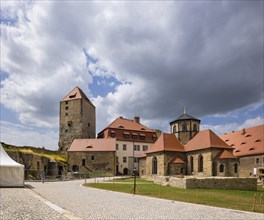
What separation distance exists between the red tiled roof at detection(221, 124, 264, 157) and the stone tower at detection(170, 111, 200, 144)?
22.9 ft

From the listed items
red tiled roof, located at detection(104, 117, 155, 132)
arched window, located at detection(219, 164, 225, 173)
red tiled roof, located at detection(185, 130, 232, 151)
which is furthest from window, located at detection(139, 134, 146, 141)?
arched window, located at detection(219, 164, 225, 173)

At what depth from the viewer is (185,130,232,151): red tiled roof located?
38.2 meters

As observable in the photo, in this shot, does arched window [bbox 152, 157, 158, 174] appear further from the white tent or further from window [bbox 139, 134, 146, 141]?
the white tent

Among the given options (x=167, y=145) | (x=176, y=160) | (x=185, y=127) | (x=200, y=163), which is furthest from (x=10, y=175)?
(x=185, y=127)

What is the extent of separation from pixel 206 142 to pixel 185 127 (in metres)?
9.61

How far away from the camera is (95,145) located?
5472cm

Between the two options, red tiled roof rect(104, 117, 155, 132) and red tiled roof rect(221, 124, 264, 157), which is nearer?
red tiled roof rect(221, 124, 264, 157)

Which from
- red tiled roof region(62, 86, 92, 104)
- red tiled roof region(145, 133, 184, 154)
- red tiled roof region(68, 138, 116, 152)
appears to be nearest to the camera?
red tiled roof region(145, 133, 184, 154)

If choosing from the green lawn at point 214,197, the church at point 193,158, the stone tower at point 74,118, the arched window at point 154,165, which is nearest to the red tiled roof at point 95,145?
the stone tower at point 74,118

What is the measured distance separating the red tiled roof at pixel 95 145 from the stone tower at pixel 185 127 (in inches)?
437

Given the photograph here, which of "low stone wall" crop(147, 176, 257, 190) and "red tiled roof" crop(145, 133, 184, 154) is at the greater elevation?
"red tiled roof" crop(145, 133, 184, 154)

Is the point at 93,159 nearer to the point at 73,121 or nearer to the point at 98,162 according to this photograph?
the point at 98,162

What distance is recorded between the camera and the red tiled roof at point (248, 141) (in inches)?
1793

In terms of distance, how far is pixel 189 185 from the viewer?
26266 millimetres
